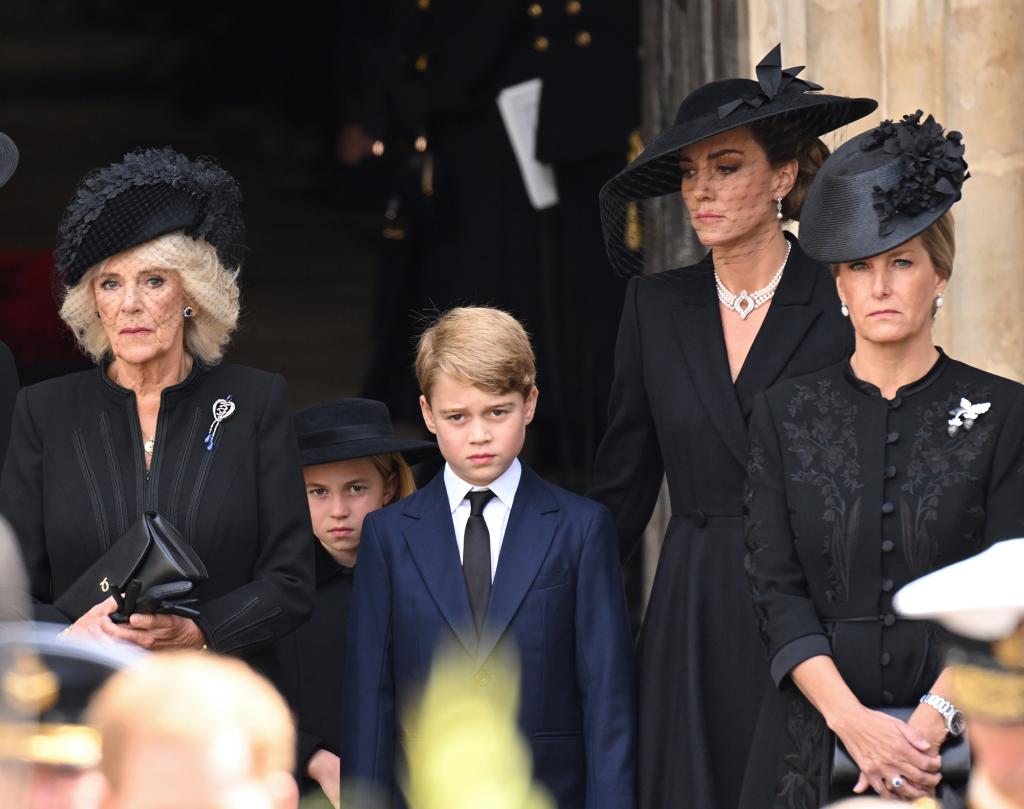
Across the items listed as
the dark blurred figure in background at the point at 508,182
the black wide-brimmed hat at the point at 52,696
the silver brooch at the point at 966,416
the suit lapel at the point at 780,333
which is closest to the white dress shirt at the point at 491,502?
the suit lapel at the point at 780,333

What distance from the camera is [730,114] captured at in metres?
3.91

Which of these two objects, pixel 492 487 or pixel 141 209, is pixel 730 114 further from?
pixel 141 209

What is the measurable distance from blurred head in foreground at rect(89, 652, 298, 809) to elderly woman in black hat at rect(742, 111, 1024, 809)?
1.65m

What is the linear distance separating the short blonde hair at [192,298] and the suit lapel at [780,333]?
93cm

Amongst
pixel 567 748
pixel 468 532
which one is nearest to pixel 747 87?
pixel 468 532

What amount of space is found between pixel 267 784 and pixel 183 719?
0.31ft

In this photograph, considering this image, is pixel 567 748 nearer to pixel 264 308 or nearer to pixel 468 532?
pixel 468 532

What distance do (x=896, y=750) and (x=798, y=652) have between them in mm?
220

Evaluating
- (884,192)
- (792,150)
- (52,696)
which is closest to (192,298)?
(792,150)

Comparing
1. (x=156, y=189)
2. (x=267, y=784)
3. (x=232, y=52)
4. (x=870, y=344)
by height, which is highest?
(x=232, y=52)

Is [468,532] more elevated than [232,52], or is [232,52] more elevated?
[232,52]

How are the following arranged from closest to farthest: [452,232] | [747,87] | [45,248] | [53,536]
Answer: [53,536]
[747,87]
[452,232]
[45,248]

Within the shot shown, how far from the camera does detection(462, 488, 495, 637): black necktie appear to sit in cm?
382

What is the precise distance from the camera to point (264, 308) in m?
7.46
